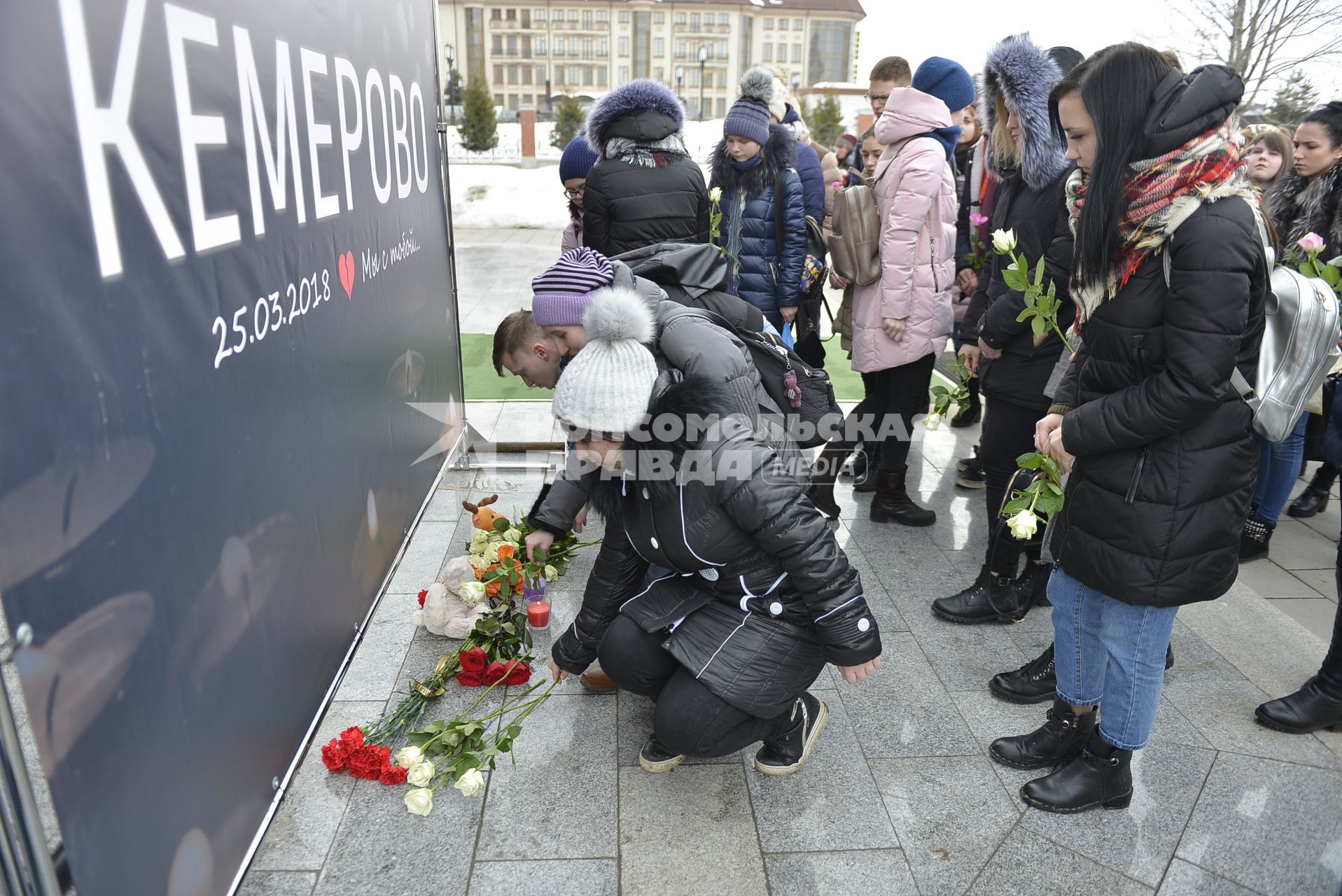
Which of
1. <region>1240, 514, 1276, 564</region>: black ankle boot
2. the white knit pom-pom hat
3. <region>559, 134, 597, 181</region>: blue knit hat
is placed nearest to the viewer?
the white knit pom-pom hat

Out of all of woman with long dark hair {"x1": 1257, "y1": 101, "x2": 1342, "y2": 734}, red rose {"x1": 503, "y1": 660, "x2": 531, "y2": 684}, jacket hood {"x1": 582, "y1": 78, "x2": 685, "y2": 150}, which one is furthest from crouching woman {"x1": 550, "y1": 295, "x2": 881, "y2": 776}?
woman with long dark hair {"x1": 1257, "y1": 101, "x2": 1342, "y2": 734}

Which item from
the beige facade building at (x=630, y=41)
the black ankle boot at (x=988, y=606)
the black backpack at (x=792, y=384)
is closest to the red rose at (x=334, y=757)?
the black backpack at (x=792, y=384)

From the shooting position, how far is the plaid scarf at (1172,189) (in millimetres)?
1995

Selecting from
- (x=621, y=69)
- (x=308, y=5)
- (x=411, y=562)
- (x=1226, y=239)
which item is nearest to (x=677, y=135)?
(x=308, y=5)

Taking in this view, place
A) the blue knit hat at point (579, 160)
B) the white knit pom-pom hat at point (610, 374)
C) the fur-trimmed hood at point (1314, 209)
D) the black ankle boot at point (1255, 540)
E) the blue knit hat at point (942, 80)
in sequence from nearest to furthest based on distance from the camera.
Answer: the white knit pom-pom hat at point (610, 374)
the blue knit hat at point (942, 80)
the fur-trimmed hood at point (1314, 209)
the black ankle boot at point (1255, 540)
the blue knit hat at point (579, 160)

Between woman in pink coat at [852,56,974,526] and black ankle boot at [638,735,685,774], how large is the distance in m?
2.20

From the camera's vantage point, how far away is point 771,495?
2.19 m

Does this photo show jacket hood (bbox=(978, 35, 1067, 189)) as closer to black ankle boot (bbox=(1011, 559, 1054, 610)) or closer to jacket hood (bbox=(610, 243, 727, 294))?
jacket hood (bbox=(610, 243, 727, 294))

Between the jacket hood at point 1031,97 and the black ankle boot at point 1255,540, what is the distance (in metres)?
2.14

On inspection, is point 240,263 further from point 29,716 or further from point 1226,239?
point 1226,239

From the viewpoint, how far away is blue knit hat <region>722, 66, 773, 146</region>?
14.0 feet

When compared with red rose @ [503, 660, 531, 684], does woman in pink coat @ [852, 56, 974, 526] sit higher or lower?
higher

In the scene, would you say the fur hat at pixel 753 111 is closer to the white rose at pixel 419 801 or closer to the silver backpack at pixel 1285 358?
the silver backpack at pixel 1285 358

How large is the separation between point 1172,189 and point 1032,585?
1.96 metres
